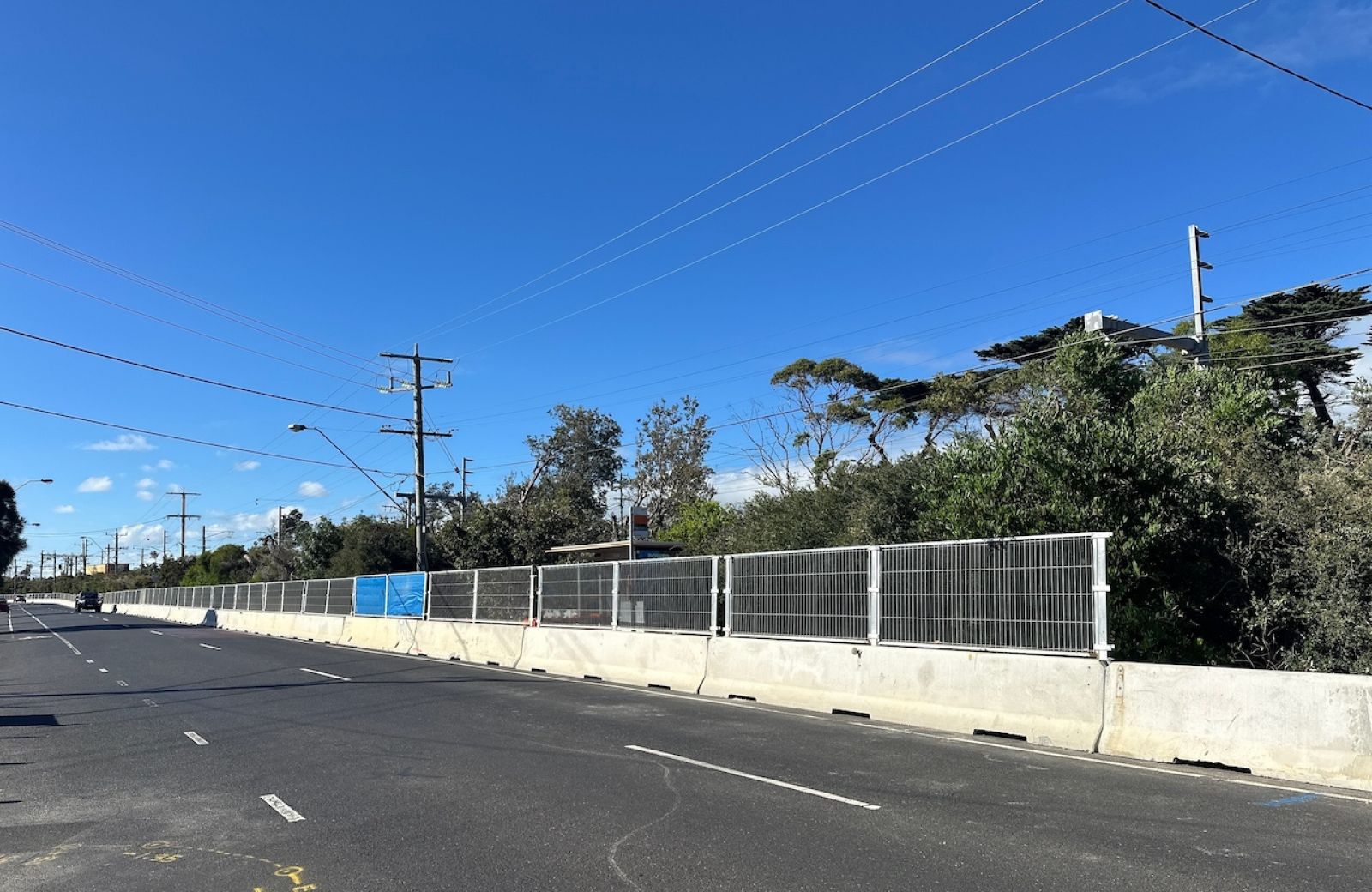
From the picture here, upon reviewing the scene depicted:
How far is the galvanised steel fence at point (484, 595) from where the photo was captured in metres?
23.0

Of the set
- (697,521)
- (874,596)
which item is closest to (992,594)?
(874,596)

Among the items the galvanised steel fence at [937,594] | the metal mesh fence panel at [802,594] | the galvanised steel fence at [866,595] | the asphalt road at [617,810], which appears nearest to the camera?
the asphalt road at [617,810]

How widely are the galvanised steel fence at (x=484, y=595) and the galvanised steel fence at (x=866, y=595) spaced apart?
8cm

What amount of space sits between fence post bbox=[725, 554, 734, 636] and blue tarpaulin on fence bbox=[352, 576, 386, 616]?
56.0 ft

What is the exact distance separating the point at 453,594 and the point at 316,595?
1308cm

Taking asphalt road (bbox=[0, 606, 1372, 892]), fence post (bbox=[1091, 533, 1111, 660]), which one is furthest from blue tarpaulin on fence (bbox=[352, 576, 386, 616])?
fence post (bbox=[1091, 533, 1111, 660])

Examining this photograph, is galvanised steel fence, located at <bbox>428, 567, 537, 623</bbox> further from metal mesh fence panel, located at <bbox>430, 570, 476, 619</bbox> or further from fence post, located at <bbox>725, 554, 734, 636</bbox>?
fence post, located at <bbox>725, 554, 734, 636</bbox>

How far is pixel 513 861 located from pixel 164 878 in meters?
2.08

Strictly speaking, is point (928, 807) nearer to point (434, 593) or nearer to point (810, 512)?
point (810, 512)

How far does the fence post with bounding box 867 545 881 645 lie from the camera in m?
13.5

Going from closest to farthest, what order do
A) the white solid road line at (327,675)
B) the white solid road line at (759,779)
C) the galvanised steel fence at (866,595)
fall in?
the white solid road line at (759,779)
the galvanised steel fence at (866,595)
the white solid road line at (327,675)

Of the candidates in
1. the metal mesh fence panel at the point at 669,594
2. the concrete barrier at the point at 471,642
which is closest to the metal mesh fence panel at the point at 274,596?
the concrete barrier at the point at 471,642

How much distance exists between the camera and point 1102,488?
14.0m

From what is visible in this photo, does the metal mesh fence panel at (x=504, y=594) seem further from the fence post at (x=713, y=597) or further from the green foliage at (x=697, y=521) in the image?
the green foliage at (x=697, y=521)
